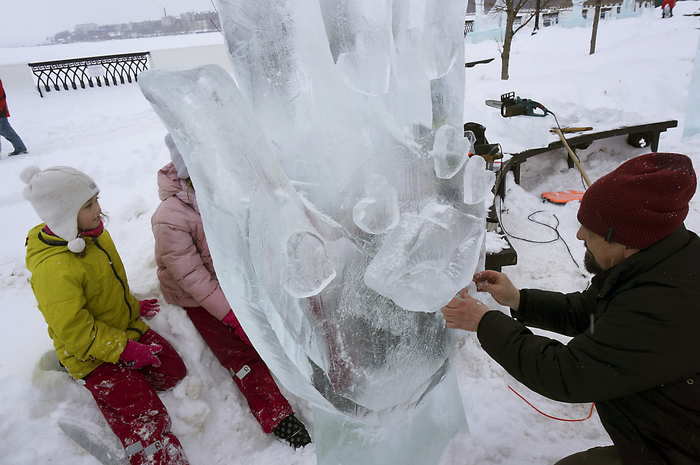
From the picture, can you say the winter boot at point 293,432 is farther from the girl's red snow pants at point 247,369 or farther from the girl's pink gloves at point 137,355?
the girl's pink gloves at point 137,355

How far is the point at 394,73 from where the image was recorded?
138 centimetres

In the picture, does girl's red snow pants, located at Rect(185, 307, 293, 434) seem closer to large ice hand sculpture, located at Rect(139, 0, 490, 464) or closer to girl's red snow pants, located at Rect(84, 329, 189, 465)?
girl's red snow pants, located at Rect(84, 329, 189, 465)

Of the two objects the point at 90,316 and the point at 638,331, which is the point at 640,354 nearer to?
the point at 638,331

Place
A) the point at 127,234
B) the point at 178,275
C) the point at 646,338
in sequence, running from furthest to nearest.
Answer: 1. the point at 127,234
2. the point at 178,275
3. the point at 646,338

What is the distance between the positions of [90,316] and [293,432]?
1.06m

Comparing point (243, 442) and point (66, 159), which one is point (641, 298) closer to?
point (243, 442)

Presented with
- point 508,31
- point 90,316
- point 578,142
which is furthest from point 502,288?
point 508,31

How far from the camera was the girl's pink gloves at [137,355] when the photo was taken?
180cm

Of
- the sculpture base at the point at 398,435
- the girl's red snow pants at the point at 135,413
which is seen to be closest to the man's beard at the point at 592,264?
the sculpture base at the point at 398,435

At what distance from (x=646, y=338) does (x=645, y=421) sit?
364 mm

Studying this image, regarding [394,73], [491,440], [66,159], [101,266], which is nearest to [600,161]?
[491,440]

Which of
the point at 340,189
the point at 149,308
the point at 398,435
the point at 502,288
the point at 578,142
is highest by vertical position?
the point at 340,189

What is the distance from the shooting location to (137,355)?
1806 mm

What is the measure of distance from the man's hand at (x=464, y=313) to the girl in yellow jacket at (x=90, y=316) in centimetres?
130
